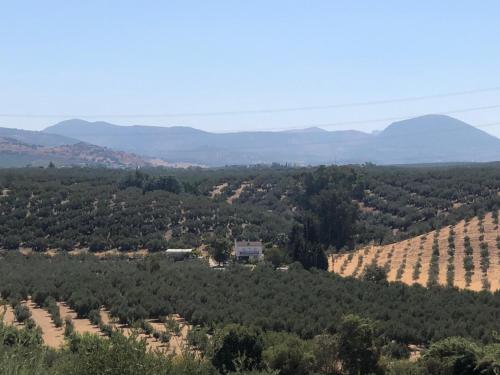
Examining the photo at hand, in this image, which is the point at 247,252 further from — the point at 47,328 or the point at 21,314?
the point at 47,328

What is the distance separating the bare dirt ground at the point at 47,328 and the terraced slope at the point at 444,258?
2713 centimetres

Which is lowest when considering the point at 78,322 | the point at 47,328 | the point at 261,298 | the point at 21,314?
the point at 78,322

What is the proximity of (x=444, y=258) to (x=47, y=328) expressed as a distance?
125ft

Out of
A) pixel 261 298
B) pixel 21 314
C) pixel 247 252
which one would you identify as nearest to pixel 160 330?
pixel 261 298

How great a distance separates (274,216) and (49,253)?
33.0 meters

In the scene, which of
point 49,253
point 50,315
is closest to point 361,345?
point 50,315

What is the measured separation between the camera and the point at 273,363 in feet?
90.4

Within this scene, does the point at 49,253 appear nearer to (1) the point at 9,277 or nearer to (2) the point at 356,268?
(1) the point at 9,277

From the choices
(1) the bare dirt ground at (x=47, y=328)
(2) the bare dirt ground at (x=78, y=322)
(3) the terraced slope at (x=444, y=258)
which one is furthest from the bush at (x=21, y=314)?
(3) the terraced slope at (x=444, y=258)

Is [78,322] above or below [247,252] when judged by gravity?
below

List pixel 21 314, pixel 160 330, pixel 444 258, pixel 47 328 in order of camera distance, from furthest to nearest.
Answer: pixel 444 258, pixel 21 314, pixel 47 328, pixel 160 330

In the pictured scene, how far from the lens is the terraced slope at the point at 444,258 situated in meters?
51.7

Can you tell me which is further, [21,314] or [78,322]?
[78,322]

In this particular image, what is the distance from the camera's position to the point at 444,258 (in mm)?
60031
